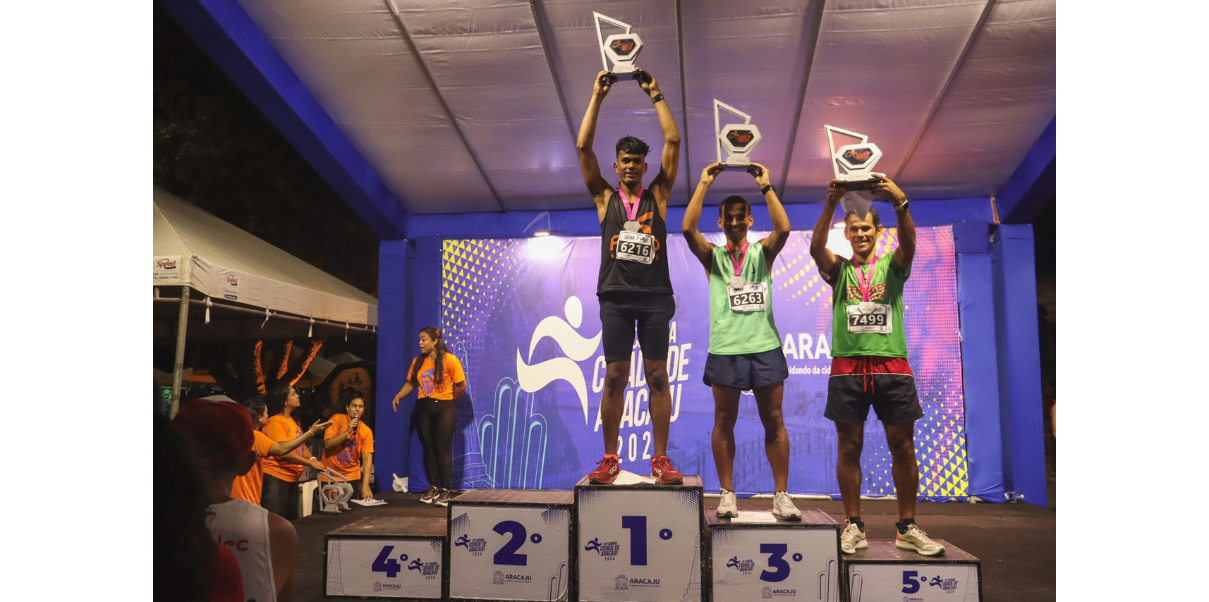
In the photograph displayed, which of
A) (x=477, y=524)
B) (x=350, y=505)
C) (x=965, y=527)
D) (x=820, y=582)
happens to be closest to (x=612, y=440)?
(x=477, y=524)

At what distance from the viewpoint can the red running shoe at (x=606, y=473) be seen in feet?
9.52

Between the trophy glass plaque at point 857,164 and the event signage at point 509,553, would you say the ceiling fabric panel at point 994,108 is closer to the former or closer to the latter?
the trophy glass plaque at point 857,164

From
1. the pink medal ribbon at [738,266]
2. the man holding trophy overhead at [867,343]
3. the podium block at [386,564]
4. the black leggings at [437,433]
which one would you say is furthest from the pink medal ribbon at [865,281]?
the black leggings at [437,433]

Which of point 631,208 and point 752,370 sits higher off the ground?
point 631,208

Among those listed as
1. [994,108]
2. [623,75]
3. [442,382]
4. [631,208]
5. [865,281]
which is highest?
[994,108]

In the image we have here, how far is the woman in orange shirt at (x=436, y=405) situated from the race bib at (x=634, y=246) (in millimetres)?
2955

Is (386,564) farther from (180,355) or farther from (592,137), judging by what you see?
(592,137)

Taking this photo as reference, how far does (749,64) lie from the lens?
4414 mm

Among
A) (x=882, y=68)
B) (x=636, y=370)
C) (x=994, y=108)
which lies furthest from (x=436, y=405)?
(x=994, y=108)

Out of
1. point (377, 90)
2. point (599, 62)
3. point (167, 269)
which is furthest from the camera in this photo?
point (377, 90)

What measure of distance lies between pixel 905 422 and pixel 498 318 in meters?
3.94

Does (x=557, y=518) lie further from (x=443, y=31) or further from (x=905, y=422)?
(x=443, y=31)

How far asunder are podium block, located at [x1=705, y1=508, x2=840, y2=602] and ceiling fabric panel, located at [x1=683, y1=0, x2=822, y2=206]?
166 cm

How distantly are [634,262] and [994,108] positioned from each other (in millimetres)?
3239
